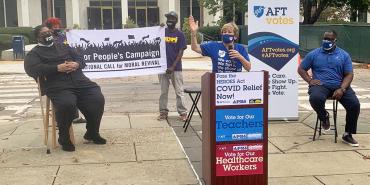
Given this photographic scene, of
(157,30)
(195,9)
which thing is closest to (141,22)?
(195,9)

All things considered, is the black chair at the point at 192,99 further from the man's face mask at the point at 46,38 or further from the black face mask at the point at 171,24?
the man's face mask at the point at 46,38

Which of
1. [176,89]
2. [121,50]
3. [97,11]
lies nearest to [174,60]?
[176,89]

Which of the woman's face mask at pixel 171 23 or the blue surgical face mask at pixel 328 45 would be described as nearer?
the blue surgical face mask at pixel 328 45

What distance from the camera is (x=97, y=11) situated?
169 feet

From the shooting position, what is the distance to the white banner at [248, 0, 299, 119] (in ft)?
27.5

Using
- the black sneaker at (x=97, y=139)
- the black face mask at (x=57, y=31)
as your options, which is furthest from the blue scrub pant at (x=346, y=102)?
the black face mask at (x=57, y=31)

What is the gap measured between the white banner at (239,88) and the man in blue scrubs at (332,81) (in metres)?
2.53

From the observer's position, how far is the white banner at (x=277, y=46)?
839cm

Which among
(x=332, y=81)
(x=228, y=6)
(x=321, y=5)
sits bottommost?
(x=332, y=81)

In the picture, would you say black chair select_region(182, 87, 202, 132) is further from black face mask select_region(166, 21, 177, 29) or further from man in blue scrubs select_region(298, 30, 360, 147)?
man in blue scrubs select_region(298, 30, 360, 147)

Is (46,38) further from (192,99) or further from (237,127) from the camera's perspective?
(237,127)

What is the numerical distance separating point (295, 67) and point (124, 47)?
9.25 feet

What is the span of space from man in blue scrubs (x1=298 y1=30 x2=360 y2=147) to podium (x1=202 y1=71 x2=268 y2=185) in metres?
2.50

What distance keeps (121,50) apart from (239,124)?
13.8 ft
